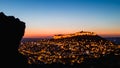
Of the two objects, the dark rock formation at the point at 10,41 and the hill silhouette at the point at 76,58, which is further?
the hill silhouette at the point at 76,58

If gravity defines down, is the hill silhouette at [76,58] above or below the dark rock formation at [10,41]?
below

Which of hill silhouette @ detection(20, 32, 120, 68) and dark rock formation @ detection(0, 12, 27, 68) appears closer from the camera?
dark rock formation @ detection(0, 12, 27, 68)

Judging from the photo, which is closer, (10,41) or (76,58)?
(10,41)

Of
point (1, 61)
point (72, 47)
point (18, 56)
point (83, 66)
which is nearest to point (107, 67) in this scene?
point (83, 66)

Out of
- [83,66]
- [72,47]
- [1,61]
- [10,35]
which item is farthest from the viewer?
[72,47]

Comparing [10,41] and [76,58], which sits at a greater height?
[10,41]

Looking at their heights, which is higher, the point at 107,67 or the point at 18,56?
the point at 18,56

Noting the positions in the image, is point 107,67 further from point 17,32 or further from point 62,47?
point 62,47

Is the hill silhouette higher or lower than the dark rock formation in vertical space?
lower
